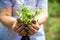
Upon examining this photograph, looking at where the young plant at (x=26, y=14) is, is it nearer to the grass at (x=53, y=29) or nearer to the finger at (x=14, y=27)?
the finger at (x=14, y=27)

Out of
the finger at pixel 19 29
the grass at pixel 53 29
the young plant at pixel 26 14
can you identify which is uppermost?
the young plant at pixel 26 14

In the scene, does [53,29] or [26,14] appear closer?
[26,14]

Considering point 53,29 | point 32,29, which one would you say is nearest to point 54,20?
point 53,29

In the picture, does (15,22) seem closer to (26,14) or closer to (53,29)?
(26,14)

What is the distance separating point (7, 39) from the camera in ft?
3.37

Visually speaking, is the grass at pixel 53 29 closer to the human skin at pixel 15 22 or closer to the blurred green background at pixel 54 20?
the blurred green background at pixel 54 20

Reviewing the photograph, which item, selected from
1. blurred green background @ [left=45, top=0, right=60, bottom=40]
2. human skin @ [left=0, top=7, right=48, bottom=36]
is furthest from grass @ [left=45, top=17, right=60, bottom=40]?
human skin @ [left=0, top=7, right=48, bottom=36]

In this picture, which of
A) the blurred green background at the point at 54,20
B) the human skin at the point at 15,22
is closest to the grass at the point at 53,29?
the blurred green background at the point at 54,20

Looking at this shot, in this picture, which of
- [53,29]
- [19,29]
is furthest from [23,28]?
[53,29]

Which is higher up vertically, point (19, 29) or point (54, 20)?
point (19, 29)

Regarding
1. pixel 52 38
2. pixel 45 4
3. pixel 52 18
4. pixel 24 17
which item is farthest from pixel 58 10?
pixel 24 17

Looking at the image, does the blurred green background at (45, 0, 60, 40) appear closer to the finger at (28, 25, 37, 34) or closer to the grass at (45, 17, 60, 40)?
the grass at (45, 17, 60, 40)

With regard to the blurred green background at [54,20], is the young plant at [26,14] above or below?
above

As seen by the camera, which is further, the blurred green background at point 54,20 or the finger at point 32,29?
the blurred green background at point 54,20
